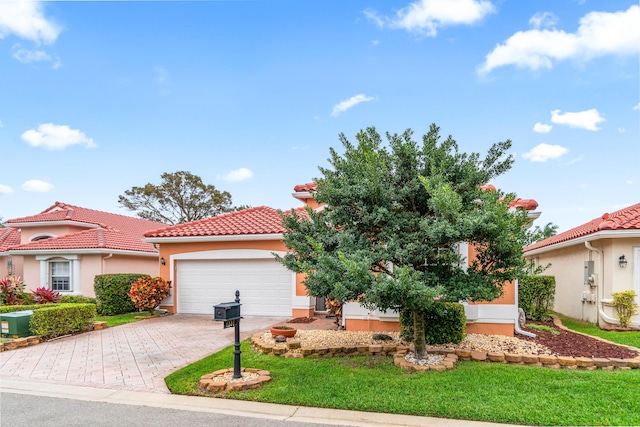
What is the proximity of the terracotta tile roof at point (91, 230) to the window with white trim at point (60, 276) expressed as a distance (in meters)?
0.87

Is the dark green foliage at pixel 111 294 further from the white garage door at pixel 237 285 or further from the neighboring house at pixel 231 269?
the white garage door at pixel 237 285

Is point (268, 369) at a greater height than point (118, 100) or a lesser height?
lesser

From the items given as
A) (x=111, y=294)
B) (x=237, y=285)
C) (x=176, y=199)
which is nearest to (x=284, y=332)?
(x=237, y=285)

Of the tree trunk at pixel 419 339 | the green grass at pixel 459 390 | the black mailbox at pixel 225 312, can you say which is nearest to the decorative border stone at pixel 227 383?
the green grass at pixel 459 390

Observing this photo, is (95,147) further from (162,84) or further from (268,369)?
(268,369)

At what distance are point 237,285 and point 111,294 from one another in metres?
5.13

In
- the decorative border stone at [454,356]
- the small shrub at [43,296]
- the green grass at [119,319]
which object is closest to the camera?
the decorative border stone at [454,356]

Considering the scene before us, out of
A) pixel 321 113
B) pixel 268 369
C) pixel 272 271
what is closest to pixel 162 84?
pixel 321 113

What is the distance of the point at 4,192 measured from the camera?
31891 millimetres

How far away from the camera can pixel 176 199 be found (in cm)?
4053

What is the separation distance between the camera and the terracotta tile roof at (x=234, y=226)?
14102mm

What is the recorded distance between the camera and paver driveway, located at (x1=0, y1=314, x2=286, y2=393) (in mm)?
7133

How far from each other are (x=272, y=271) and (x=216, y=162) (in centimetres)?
959

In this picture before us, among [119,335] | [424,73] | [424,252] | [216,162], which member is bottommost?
[119,335]
